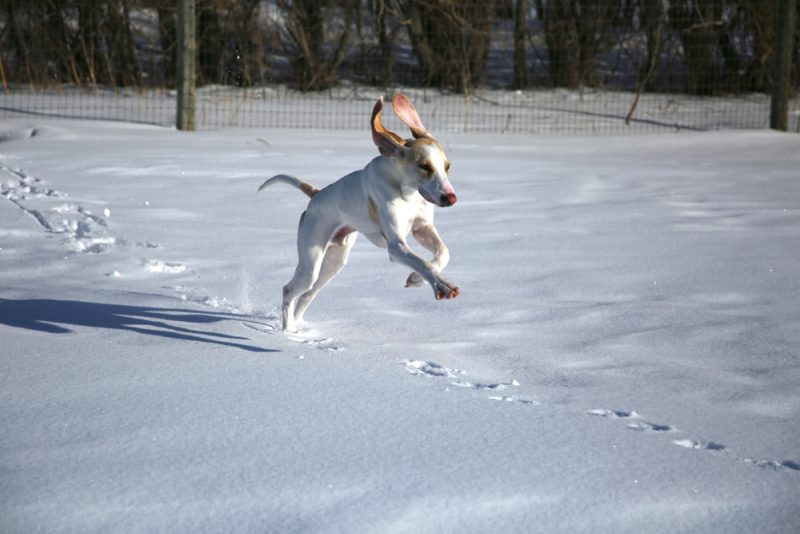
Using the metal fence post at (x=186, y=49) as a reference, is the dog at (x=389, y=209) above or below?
below

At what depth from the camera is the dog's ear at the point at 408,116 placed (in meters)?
3.36

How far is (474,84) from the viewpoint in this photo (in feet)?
47.3

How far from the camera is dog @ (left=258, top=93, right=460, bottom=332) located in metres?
3.12

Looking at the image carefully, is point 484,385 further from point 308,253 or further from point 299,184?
point 299,184

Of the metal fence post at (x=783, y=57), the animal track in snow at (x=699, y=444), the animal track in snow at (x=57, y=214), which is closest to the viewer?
the animal track in snow at (x=699, y=444)

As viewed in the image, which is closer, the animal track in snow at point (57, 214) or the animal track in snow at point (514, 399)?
the animal track in snow at point (514, 399)

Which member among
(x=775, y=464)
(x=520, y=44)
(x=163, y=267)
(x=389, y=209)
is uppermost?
(x=520, y=44)

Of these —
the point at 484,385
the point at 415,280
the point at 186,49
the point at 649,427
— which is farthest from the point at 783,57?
the point at 649,427

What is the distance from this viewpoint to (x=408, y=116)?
135 inches

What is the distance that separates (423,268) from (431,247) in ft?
1.24

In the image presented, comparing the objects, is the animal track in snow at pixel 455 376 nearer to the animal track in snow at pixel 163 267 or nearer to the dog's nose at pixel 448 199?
the dog's nose at pixel 448 199

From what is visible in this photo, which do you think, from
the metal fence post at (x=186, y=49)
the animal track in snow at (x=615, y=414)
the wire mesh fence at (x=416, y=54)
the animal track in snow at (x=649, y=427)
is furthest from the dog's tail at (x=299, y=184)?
the wire mesh fence at (x=416, y=54)

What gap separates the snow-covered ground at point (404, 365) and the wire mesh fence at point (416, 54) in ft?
21.1

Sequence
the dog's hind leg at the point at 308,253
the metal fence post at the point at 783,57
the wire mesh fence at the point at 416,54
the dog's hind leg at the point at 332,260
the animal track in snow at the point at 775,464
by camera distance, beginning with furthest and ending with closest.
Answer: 1. the wire mesh fence at the point at 416,54
2. the metal fence post at the point at 783,57
3. the dog's hind leg at the point at 332,260
4. the dog's hind leg at the point at 308,253
5. the animal track in snow at the point at 775,464
